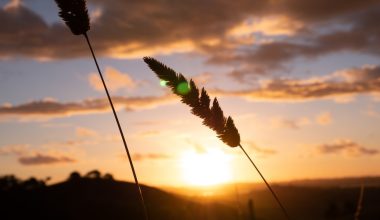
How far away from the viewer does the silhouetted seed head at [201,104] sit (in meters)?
4.07

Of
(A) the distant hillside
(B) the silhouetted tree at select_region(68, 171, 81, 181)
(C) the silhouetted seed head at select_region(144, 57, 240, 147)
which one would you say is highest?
(C) the silhouetted seed head at select_region(144, 57, 240, 147)

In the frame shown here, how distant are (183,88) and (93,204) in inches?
1379

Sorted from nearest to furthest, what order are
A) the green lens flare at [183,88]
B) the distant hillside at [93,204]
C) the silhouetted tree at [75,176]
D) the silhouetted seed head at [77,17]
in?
1. the green lens flare at [183,88]
2. the silhouetted seed head at [77,17]
3. the distant hillside at [93,204]
4. the silhouetted tree at [75,176]

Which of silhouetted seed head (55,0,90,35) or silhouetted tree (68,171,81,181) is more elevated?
silhouetted seed head (55,0,90,35)

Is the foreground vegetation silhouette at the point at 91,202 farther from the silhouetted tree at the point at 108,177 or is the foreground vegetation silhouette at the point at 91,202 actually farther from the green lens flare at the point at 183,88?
the green lens flare at the point at 183,88

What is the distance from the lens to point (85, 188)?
42.0 m

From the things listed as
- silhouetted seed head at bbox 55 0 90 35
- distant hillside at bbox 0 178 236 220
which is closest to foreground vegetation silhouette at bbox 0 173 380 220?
distant hillside at bbox 0 178 236 220

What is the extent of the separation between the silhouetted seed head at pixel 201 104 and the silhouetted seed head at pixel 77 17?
1013mm

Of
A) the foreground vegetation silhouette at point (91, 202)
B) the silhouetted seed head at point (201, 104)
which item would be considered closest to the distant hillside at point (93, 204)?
the foreground vegetation silhouette at point (91, 202)

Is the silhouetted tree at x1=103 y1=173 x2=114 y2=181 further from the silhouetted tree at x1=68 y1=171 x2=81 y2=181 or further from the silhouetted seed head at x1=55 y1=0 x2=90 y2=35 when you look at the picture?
the silhouetted seed head at x1=55 y1=0 x2=90 y2=35

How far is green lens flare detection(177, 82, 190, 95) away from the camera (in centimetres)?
405

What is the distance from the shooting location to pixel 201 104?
4176 mm

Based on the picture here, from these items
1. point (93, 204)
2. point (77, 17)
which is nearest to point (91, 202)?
point (93, 204)

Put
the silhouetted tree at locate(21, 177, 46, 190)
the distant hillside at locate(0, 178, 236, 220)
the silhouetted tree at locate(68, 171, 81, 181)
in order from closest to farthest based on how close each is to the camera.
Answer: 1. the distant hillside at locate(0, 178, 236, 220)
2. the silhouetted tree at locate(21, 177, 46, 190)
3. the silhouetted tree at locate(68, 171, 81, 181)
